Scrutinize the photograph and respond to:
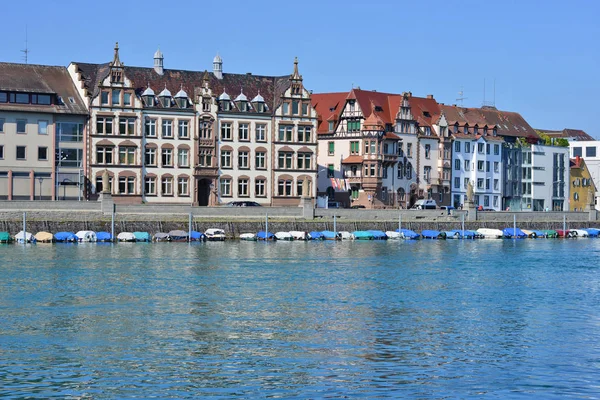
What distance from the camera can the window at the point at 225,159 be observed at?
145m

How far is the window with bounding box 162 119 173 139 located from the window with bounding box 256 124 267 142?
1204 centimetres

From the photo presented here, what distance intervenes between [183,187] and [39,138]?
19.7m

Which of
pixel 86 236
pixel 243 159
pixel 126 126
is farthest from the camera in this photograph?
pixel 243 159

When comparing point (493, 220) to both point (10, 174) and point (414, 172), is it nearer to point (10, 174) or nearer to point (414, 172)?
point (414, 172)

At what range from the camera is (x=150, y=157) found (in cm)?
14112

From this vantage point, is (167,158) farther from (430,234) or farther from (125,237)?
(430,234)

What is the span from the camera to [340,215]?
142500 millimetres

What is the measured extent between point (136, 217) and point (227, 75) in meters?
30.4

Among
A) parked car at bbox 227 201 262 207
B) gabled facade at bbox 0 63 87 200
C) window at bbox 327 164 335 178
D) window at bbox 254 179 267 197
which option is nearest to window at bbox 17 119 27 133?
gabled facade at bbox 0 63 87 200

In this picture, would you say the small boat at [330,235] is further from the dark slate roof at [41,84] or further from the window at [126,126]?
the dark slate roof at [41,84]

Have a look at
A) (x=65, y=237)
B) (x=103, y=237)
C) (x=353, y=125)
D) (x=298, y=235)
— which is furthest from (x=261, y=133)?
(x=65, y=237)

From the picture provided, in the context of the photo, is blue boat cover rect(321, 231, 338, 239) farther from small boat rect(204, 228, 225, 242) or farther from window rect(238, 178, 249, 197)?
window rect(238, 178, 249, 197)

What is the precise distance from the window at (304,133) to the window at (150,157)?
20.8 meters

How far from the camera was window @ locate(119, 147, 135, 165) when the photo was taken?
456ft
